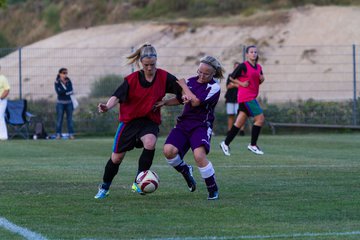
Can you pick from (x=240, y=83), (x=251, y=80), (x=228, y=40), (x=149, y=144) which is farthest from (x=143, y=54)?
(x=228, y=40)

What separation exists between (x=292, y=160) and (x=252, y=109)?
194 cm

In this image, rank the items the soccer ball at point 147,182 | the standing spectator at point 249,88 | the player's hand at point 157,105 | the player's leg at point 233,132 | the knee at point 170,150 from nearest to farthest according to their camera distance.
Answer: the soccer ball at point 147,182 → the player's hand at point 157,105 → the knee at point 170,150 → the standing spectator at point 249,88 → the player's leg at point 233,132

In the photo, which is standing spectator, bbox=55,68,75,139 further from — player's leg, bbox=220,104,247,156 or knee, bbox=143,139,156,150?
knee, bbox=143,139,156,150

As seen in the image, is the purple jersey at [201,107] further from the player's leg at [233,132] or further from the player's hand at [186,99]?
the player's leg at [233,132]

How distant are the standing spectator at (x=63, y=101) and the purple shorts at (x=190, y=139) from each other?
14434 mm

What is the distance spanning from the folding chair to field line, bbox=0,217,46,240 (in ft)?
52.4

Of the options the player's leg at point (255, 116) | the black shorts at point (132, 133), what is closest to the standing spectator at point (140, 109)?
the black shorts at point (132, 133)

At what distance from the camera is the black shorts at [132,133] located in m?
9.56

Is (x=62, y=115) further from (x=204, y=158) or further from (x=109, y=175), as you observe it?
(x=204, y=158)

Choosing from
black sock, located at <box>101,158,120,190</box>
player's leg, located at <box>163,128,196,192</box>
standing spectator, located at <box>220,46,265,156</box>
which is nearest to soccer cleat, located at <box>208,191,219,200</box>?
player's leg, located at <box>163,128,196,192</box>

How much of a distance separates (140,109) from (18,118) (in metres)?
14.9

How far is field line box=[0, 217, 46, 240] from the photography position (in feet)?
23.3

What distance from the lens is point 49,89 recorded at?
33844mm

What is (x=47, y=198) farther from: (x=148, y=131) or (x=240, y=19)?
(x=240, y=19)
